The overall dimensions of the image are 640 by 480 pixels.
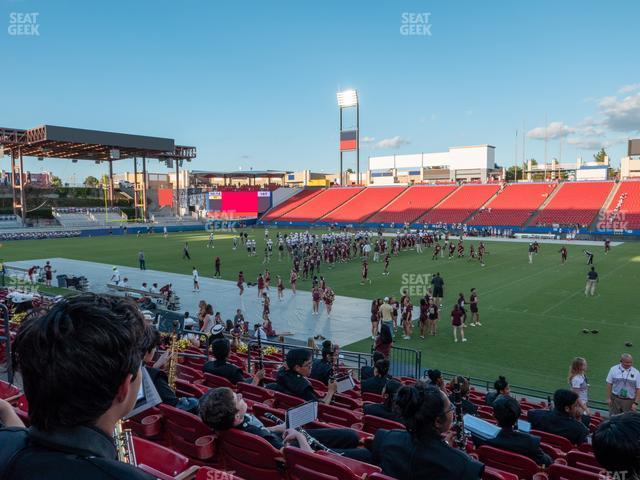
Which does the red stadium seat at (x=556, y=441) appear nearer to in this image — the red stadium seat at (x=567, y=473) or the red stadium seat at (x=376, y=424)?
the red stadium seat at (x=567, y=473)

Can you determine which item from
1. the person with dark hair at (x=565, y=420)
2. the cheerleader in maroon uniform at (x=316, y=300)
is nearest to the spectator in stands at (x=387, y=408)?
the person with dark hair at (x=565, y=420)

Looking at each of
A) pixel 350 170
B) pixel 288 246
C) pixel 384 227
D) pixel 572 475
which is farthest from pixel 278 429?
pixel 350 170

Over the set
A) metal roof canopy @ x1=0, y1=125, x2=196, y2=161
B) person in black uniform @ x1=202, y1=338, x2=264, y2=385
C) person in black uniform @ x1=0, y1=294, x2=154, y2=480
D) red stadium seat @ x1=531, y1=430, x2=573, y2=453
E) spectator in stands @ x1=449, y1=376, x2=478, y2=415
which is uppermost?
metal roof canopy @ x1=0, y1=125, x2=196, y2=161

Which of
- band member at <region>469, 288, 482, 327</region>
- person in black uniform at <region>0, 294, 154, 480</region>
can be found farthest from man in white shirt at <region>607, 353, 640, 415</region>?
person in black uniform at <region>0, 294, 154, 480</region>

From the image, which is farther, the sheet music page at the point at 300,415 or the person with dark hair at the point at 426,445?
the sheet music page at the point at 300,415

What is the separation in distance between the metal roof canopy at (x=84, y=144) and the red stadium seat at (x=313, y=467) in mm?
62360

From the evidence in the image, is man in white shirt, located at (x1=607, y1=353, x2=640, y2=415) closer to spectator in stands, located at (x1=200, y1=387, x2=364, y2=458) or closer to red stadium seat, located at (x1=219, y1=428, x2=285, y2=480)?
spectator in stands, located at (x1=200, y1=387, x2=364, y2=458)

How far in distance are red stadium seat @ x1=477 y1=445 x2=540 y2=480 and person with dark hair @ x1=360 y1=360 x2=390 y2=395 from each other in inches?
83.5

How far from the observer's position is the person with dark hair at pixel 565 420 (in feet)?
20.3

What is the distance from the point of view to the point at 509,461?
466cm

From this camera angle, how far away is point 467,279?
87.0 feet

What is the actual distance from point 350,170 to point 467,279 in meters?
164

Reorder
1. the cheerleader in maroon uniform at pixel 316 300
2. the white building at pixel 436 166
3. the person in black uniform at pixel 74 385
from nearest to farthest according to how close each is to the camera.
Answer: the person in black uniform at pixel 74 385 → the cheerleader in maroon uniform at pixel 316 300 → the white building at pixel 436 166

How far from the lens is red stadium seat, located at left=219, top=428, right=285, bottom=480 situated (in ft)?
12.3
